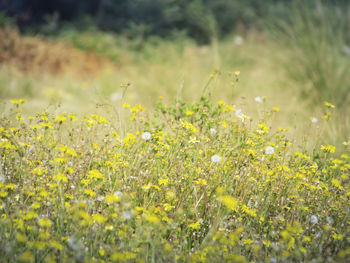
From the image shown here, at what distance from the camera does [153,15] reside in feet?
45.6

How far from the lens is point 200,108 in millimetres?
2332

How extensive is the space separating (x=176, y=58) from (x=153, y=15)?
7.31 meters

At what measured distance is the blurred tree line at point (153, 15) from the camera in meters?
12.8

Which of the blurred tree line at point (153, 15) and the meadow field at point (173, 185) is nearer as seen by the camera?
the meadow field at point (173, 185)

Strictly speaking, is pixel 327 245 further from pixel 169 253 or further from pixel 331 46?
pixel 331 46

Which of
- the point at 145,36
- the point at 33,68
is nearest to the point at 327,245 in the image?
the point at 33,68

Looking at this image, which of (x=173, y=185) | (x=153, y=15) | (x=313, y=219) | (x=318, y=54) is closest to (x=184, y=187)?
(x=173, y=185)

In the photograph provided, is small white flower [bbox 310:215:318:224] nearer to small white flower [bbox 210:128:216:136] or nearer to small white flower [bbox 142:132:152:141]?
small white flower [bbox 210:128:216:136]

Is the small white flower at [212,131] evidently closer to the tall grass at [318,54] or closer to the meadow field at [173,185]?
the meadow field at [173,185]

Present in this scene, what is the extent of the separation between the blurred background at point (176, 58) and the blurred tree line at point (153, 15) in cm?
4

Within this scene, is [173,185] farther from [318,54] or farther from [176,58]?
[176,58]

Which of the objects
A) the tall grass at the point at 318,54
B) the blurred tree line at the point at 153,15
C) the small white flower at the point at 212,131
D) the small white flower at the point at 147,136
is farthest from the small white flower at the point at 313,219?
the blurred tree line at the point at 153,15

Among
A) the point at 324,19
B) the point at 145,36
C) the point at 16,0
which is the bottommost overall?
the point at 145,36

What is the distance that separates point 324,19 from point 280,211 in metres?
4.24
